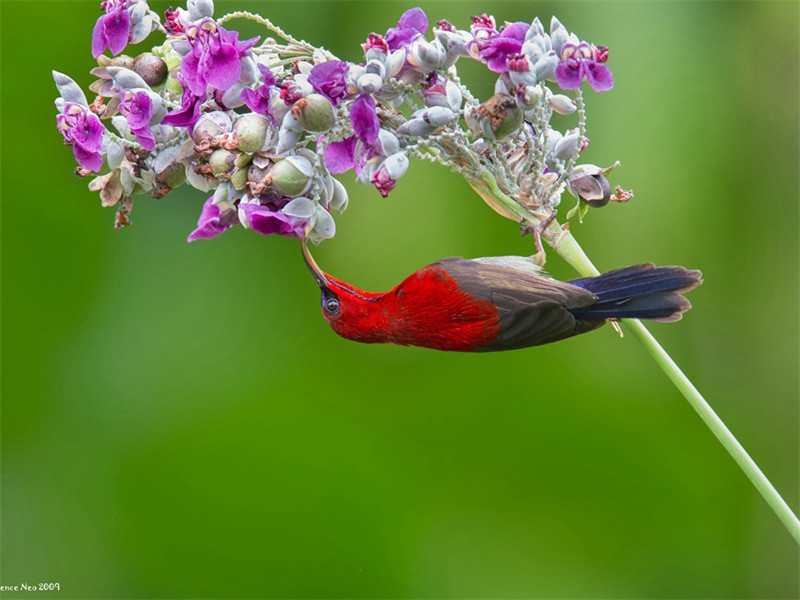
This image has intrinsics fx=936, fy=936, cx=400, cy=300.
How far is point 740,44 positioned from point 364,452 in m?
2.45

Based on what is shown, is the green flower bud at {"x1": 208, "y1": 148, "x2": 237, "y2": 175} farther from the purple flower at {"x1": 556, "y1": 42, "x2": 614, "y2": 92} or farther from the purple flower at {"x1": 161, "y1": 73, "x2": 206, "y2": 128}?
the purple flower at {"x1": 556, "y1": 42, "x2": 614, "y2": 92}

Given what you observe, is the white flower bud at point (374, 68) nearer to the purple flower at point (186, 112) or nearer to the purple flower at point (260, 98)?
the purple flower at point (260, 98)

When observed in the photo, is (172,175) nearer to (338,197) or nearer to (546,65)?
(338,197)

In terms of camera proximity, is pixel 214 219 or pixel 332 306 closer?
pixel 214 219

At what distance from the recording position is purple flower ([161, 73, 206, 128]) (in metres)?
1.94

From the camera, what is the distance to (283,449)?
12.9ft

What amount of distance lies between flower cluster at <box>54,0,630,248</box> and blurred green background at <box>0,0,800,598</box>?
1765 millimetres

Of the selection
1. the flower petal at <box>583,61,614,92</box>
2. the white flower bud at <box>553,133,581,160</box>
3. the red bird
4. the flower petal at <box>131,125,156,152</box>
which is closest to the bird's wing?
the red bird

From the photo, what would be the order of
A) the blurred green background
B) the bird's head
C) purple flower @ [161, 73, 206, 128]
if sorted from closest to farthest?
1. purple flower @ [161, 73, 206, 128]
2. the bird's head
3. the blurred green background

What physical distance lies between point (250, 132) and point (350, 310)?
0.95 metres

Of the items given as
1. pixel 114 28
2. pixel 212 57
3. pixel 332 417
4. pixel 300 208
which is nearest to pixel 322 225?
pixel 300 208

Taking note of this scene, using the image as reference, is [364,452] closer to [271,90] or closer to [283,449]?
[283,449]

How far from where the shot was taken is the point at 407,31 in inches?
77.5

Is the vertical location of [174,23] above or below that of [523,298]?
above
